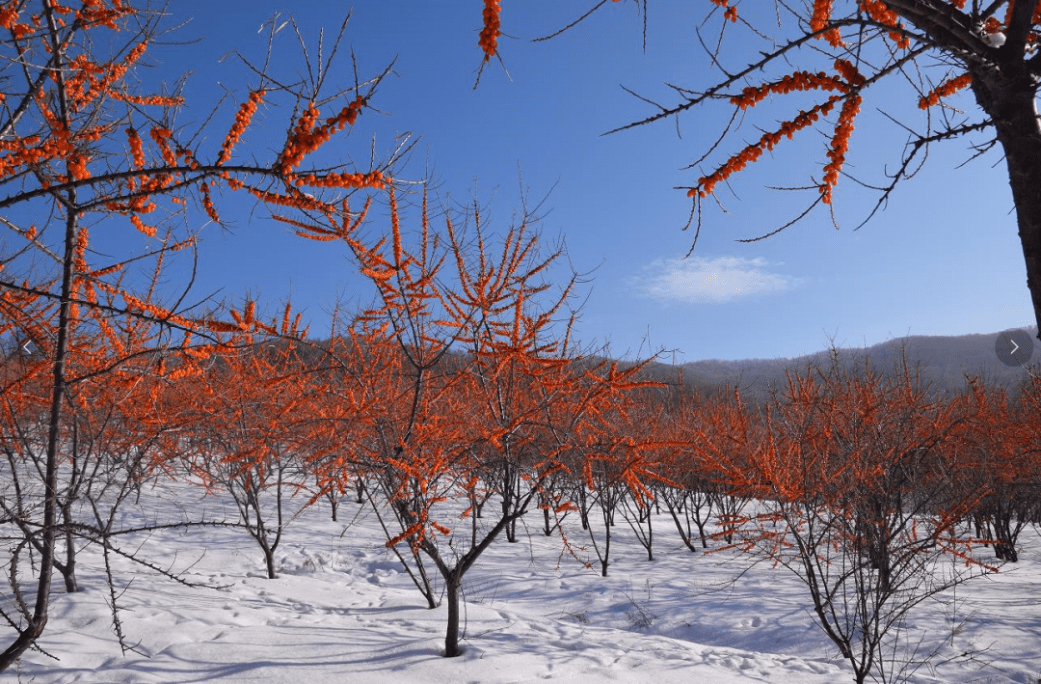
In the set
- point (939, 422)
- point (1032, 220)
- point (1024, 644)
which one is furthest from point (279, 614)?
point (939, 422)

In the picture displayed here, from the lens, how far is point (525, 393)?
32.0 feet

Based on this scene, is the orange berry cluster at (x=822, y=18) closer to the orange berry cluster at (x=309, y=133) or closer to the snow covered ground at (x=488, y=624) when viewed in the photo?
the orange berry cluster at (x=309, y=133)

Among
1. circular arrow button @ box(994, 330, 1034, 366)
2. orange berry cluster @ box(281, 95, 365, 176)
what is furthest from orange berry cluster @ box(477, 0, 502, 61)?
circular arrow button @ box(994, 330, 1034, 366)

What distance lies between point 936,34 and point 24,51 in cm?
427

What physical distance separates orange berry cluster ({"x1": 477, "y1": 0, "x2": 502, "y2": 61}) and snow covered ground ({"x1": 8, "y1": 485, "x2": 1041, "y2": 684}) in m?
3.84

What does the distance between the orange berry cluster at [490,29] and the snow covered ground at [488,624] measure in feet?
12.6

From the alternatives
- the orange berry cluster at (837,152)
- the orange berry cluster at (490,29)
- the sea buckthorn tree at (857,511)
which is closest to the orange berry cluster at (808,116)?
the orange berry cluster at (837,152)

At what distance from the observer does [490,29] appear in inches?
67.6

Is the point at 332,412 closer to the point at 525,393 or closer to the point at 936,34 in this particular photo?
the point at 525,393

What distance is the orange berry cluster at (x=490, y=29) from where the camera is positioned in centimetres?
171

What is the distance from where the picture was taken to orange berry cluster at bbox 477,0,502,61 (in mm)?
1712

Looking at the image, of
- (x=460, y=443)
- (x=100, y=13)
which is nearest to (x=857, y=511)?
(x=460, y=443)

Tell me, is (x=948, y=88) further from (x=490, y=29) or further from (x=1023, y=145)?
(x=490, y=29)

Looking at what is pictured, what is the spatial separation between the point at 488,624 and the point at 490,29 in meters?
5.46
